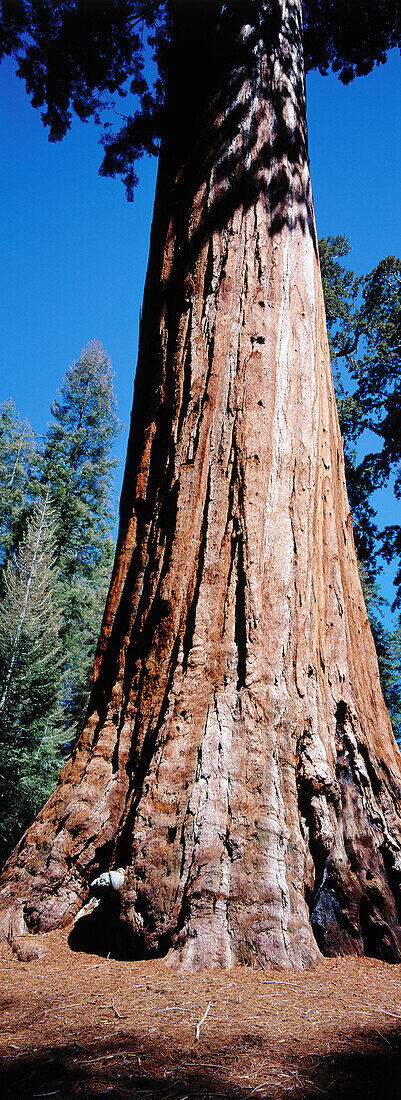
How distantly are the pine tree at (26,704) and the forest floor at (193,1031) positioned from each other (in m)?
14.9

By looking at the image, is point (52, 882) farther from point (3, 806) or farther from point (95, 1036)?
point (3, 806)

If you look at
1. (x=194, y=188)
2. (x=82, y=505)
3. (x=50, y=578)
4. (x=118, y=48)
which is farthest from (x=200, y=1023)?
(x=82, y=505)

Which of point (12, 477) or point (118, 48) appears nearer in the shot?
point (118, 48)

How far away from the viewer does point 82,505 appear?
1036 inches

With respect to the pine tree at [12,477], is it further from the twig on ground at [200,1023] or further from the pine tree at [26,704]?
the twig on ground at [200,1023]

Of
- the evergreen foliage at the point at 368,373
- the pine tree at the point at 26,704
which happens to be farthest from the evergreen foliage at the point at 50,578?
the evergreen foliage at the point at 368,373

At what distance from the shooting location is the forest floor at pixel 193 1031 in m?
1.28

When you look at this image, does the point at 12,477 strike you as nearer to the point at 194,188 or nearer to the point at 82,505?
the point at 82,505

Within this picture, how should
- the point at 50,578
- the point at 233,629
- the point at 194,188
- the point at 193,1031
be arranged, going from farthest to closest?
the point at 50,578
the point at 194,188
the point at 233,629
the point at 193,1031

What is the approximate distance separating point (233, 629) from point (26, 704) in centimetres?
1558

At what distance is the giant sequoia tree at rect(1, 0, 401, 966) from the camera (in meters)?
2.28

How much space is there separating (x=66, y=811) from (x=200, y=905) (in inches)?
33.0

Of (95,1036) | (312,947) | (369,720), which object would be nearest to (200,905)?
(312,947)

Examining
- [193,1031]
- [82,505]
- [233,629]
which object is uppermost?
[82,505]
